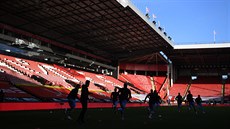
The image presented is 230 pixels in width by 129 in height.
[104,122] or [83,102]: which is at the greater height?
[83,102]

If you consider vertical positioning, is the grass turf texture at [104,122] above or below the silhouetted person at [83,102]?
below

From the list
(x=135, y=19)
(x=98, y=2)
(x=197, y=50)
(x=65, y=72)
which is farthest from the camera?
(x=197, y=50)

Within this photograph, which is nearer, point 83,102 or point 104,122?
point 83,102

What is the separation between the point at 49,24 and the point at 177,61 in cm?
4538

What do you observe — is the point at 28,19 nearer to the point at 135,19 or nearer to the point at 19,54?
the point at 19,54

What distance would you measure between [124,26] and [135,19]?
13.2 ft

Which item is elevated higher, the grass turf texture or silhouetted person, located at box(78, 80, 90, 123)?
silhouetted person, located at box(78, 80, 90, 123)

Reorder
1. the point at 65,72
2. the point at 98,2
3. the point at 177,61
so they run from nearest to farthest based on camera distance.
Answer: the point at 98,2, the point at 65,72, the point at 177,61

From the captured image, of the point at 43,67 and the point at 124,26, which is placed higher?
the point at 124,26

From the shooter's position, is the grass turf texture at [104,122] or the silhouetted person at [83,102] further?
the silhouetted person at [83,102]

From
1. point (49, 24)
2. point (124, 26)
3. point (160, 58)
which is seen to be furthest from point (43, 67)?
point (160, 58)

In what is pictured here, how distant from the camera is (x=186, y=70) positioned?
85.8m

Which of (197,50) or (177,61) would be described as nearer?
(197,50)

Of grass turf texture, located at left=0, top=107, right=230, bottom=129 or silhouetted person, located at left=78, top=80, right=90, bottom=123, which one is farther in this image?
silhouetted person, located at left=78, top=80, right=90, bottom=123
